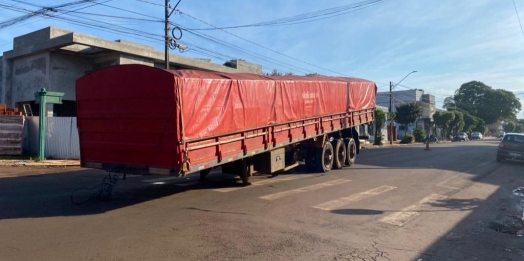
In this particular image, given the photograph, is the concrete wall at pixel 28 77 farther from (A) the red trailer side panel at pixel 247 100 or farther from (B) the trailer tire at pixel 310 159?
(A) the red trailer side panel at pixel 247 100

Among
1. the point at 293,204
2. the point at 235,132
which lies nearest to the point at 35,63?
the point at 235,132

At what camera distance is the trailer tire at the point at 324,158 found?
14414 millimetres

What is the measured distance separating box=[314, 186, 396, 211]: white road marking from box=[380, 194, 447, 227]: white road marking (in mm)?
1181

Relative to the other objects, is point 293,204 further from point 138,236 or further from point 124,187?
point 124,187

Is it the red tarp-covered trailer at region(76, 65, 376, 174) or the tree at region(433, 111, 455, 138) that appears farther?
the tree at region(433, 111, 455, 138)

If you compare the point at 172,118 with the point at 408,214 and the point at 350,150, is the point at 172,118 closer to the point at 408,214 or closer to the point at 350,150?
the point at 408,214

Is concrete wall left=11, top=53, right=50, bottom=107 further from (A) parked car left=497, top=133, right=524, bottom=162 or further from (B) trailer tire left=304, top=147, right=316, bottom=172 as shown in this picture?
(A) parked car left=497, top=133, right=524, bottom=162

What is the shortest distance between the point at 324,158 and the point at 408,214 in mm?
6443

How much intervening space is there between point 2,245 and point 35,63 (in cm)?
2048

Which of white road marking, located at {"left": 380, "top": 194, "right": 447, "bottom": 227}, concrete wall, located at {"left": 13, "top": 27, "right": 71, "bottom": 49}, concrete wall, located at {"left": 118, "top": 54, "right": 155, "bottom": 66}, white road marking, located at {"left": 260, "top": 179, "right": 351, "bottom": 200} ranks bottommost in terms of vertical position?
white road marking, located at {"left": 380, "top": 194, "right": 447, "bottom": 227}

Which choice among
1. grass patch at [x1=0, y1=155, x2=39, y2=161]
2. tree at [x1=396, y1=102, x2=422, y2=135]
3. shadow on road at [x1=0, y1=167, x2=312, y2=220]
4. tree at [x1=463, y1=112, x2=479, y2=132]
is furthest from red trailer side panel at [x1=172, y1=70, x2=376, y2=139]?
tree at [x1=463, y1=112, x2=479, y2=132]

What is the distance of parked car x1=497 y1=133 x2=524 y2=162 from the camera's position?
19125 mm

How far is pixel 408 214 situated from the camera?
839cm

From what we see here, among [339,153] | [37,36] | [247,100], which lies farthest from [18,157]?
[339,153]
